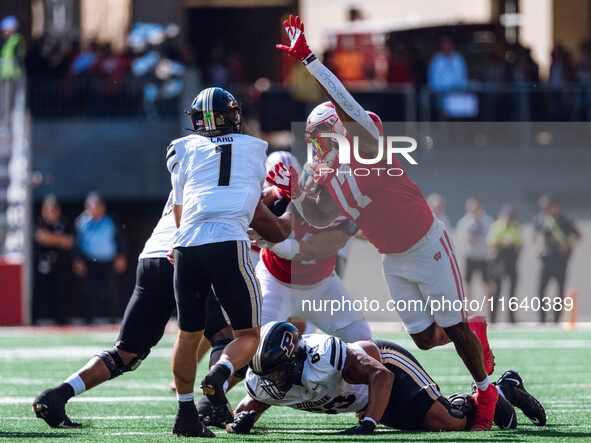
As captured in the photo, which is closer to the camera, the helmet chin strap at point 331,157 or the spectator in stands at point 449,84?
the helmet chin strap at point 331,157

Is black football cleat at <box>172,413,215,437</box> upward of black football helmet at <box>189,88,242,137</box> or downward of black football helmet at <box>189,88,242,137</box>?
Result: downward

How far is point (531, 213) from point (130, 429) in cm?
1276

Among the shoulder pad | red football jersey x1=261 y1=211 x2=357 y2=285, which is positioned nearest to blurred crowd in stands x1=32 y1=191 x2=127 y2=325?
red football jersey x1=261 y1=211 x2=357 y2=285

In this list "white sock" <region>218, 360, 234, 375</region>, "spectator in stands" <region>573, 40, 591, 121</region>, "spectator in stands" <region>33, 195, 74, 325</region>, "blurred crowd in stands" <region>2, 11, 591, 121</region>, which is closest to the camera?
"white sock" <region>218, 360, 234, 375</region>

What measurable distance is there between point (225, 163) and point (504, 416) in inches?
82.3

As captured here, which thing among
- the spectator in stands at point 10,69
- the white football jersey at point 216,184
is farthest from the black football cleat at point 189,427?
the spectator in stands at point 10,69

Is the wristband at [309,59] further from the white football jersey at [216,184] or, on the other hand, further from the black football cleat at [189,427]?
the black football cleat at [189,427]

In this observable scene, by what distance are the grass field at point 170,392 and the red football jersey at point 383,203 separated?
43.2 inches

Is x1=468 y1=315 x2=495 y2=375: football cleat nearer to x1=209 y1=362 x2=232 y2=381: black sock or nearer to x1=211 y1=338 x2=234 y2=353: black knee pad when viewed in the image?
x1=211 y1=338 x2=234 y2=353: black knee pad

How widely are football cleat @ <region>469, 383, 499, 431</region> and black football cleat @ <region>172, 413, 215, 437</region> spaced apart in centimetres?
148

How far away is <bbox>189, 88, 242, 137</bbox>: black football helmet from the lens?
6.27 meters

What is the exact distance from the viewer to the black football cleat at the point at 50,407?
6328 mm

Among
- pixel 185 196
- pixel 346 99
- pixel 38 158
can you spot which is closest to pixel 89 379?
pixel 185 196

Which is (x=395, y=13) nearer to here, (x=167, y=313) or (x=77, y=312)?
(x=77, y=312)
